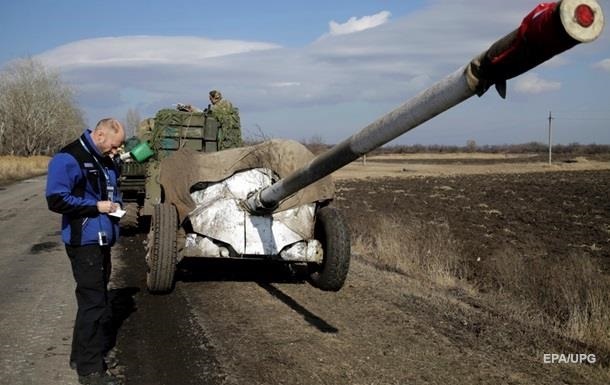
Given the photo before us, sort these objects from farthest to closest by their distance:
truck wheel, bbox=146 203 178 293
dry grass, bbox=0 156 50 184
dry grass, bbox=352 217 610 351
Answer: dry grass, bbox=0 156 50 184 < truck wheel, bbox=146 203 178 293 < dry grass, bbox=352 217 610 351

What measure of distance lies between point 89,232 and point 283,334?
2.04 meters

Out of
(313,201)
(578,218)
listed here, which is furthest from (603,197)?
(313,201)

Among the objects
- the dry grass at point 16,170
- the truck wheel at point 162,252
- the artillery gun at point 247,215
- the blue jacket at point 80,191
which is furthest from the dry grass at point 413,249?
the dry grass at point 16,170

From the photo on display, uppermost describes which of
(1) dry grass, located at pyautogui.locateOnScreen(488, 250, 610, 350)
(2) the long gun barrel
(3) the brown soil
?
(2) the long gun barrel

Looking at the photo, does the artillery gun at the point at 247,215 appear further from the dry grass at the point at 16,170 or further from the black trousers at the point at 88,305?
the dry grass at the point at 16,170

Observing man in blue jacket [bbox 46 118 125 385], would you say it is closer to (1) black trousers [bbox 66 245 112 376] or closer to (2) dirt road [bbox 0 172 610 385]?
(1) black trousers [bbox 66 245 112 376]

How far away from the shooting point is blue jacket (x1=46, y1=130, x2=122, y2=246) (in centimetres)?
444

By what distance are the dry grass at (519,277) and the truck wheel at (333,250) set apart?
1830mm

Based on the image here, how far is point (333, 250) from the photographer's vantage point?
7391 mm

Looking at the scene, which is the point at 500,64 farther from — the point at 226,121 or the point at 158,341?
the point at 226,121

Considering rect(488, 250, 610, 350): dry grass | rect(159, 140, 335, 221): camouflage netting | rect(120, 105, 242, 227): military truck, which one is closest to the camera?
rect(488, 250, 610, 350): dry grass

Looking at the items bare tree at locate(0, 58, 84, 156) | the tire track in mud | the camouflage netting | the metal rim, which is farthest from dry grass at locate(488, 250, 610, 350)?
bare tree at locate(0, 58, 84, 156)

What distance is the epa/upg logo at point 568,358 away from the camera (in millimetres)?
5105

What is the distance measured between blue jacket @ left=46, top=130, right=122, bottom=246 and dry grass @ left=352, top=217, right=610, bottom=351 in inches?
168
